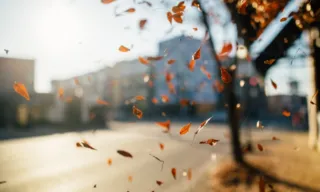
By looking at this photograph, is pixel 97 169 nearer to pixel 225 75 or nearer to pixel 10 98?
pixel 225 75

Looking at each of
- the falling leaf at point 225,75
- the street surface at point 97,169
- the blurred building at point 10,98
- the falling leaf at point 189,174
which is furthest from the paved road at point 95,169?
the blurred building at point 10,98

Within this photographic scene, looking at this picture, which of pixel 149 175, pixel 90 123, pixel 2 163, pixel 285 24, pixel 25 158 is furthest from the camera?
pixel 90 123

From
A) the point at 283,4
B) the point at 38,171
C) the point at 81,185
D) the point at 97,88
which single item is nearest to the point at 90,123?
the point at 38,171

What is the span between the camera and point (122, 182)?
7641 millimetres

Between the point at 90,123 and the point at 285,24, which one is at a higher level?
the point at 285,24

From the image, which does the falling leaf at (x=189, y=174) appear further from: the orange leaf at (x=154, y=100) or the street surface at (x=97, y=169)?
the orange leaf at (x=154, y=100)

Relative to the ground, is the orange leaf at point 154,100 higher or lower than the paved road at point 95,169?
lower

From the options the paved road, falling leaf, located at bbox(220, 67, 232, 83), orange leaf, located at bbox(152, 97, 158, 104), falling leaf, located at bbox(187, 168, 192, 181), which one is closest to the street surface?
the paved road


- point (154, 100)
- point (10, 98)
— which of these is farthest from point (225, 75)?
point (154, 100)

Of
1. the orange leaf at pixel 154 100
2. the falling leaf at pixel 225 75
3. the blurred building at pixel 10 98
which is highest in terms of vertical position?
the falling leaf at pixel 225 75

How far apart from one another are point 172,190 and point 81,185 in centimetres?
275

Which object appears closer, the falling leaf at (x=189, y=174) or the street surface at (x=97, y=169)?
the street surface at (x=97, y=169)

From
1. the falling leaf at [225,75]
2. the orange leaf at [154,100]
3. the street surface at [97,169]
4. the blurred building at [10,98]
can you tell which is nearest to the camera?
the falling leaf at [225,75]

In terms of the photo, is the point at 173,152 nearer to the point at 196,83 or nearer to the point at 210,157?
the point at 210,157
